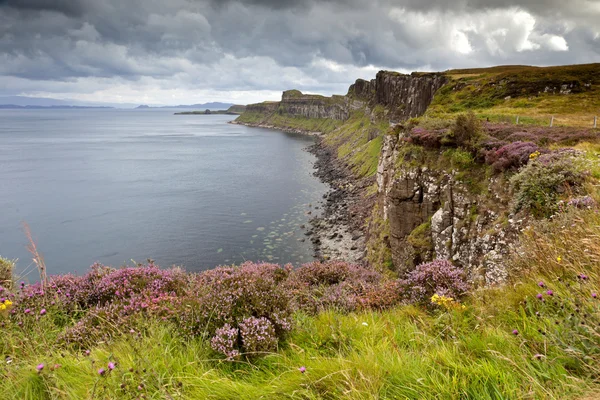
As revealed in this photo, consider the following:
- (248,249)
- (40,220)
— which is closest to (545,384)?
(248,249)

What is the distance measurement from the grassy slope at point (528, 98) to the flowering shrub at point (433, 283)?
102 feet

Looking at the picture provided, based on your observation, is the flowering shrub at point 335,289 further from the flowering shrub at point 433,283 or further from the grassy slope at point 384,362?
the grassy slope at point 384,362

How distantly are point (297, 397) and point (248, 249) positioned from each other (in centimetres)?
4834

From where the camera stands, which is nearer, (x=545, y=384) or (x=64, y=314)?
(x=545, y=384)

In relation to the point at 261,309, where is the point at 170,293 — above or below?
below

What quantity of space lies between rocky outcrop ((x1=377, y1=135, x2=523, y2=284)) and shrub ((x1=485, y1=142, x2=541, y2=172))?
0.93 metres

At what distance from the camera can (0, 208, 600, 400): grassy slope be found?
371 centimetres

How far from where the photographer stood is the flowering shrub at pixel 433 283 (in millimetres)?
8430

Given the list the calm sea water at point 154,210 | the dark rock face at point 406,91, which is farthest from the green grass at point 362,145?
the calm sea water at point 154,210

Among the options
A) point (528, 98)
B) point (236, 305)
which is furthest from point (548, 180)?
point (528, 98)

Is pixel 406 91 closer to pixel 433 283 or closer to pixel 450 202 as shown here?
pixel 450 202

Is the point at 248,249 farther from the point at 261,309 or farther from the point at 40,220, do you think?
the point at 261,309

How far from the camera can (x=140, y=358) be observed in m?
4.72

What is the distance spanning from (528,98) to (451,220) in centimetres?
3635
